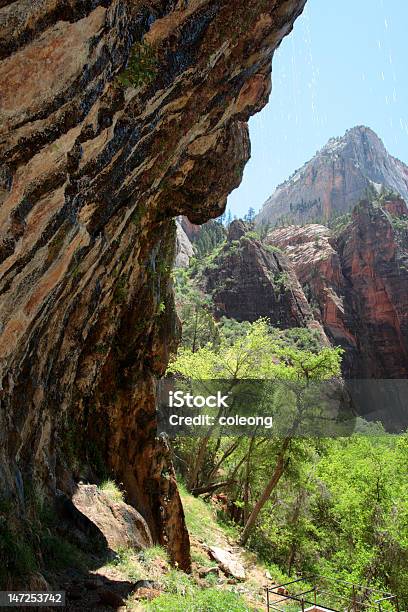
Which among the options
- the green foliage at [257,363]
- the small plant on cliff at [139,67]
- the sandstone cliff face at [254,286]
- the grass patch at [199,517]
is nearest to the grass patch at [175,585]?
the small plant on cliff at [139,67]

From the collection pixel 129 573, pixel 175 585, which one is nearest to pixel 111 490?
pixel 129 573

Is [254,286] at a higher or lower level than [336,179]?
lower

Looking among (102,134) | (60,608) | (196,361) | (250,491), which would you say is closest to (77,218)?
(102,134)

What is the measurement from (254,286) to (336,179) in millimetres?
102849

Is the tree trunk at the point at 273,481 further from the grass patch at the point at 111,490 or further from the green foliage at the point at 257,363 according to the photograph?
the grass patch at the point at 111,490

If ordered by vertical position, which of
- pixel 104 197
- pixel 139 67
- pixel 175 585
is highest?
pixel 139 67

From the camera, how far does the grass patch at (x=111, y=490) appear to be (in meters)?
12.2

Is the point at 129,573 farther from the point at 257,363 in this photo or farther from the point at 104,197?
the point at 257,363

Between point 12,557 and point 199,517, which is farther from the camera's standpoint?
point 199,517

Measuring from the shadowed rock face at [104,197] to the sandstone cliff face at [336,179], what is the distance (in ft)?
461

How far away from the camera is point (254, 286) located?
261 feet

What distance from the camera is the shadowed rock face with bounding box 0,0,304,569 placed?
475cm

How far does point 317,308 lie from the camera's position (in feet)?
276

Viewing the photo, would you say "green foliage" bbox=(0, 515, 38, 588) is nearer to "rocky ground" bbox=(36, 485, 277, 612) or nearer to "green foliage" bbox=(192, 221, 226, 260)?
"rocky ground" bbox=(36, 485, 277, 612)
